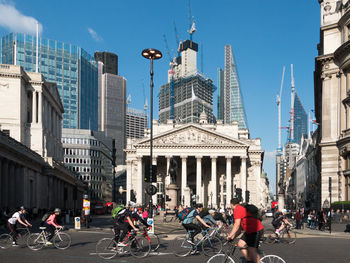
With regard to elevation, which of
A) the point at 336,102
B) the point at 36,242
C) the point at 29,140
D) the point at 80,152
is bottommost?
the point at 36,242

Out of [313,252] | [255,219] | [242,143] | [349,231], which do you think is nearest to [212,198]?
[242,143]

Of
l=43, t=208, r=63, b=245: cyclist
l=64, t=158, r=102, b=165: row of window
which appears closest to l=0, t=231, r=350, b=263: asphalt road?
l=43, t=208, r=63, b=245: cyclist

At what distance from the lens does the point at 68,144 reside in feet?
474

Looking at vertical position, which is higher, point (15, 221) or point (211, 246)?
point (15, 221)

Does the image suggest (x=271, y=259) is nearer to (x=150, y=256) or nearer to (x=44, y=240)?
(x=150, y=256)

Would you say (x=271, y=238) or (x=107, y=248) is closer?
(x=107, y=248)

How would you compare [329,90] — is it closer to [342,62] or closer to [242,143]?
[342,62]

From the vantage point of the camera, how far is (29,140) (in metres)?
74.4

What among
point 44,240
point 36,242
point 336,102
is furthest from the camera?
point 336,102

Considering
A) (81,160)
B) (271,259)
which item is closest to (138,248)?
(271,259)

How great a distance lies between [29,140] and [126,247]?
59.7 metres

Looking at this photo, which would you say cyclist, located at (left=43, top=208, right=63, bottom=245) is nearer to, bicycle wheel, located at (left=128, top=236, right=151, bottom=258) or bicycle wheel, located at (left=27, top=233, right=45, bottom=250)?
bicycle wheel, located at (left=27, top=233, right=45, bottom=250)

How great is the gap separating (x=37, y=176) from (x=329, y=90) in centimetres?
4241

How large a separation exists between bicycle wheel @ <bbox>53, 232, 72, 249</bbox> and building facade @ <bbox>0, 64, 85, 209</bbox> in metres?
31.2
